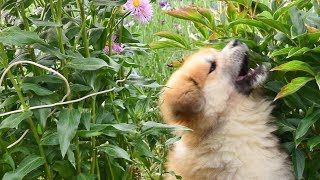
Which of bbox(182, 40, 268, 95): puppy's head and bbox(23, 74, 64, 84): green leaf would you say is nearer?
bbox(23, 74, 64, 84): green leaf

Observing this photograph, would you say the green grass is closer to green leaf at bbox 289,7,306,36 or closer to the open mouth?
the open mouth

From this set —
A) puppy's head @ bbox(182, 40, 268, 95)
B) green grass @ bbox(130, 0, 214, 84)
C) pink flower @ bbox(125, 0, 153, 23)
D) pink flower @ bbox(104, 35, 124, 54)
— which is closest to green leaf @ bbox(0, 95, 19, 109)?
pink flower @ bbox(104, 35, 124, 54)

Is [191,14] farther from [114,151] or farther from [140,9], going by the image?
[114,151]

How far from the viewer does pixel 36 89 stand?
219cm

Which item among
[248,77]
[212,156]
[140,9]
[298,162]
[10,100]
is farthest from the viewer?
[248,77]

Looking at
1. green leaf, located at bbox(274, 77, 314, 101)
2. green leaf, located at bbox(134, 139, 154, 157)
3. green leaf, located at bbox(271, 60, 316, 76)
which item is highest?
green leaf, located at bbox(271, 60, 316, 76)

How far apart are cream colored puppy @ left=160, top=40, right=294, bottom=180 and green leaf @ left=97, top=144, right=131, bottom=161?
463mm

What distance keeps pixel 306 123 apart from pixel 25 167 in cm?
117

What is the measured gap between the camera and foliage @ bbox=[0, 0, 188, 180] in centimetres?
217

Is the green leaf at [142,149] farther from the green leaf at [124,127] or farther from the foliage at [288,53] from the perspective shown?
the foliage at [288,53]

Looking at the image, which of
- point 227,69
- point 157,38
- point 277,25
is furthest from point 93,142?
point 157,38

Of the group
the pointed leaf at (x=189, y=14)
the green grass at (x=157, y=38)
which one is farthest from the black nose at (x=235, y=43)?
the green grass at (x=157, y=38)

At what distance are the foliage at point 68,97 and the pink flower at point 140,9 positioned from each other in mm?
37

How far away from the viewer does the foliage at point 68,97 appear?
85.6 inches
